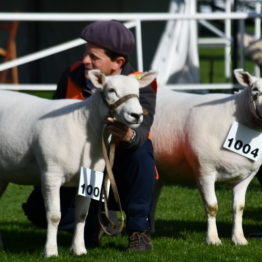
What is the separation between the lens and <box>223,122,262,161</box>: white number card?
227 inches

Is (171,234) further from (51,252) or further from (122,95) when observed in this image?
(122,95)

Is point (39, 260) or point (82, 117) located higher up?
point (82, 117)

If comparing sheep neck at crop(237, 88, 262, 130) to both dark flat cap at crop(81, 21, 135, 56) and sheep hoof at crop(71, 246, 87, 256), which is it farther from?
sheep hoof at crop(71, 246, 87, 256)

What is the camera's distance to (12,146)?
5289 millimetres

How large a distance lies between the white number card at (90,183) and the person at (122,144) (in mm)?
248

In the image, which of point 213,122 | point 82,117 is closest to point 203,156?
point 213,122

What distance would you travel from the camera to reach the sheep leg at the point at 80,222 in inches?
212

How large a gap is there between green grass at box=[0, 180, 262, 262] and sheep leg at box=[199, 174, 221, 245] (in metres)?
0.07

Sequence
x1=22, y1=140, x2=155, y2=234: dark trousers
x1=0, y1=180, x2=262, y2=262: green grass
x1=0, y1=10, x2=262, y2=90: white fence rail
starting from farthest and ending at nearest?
x1=0, y1=10, x2=262, y2=90: white fence rail
x1=22, y1=140, x2=155, y2=234: dark trousers
x1=0, y1=180, x2=262, y2=262: green grass

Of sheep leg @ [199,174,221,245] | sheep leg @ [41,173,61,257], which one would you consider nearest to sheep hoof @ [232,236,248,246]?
sheep leg @ [199,174,221,245]

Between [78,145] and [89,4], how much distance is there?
1005 cm

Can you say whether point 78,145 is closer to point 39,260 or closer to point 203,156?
point 39,260

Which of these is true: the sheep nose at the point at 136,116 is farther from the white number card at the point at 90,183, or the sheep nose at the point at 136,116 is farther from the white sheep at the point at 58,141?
the white number card at the point at 90,183

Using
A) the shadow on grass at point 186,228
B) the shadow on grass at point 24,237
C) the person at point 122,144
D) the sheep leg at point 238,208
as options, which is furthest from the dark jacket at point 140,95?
the shadow on grass at point 186,228
